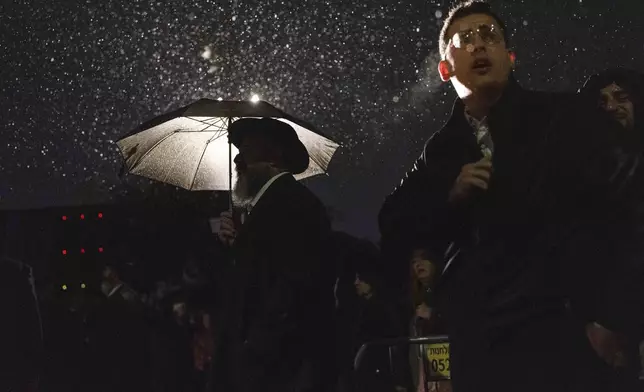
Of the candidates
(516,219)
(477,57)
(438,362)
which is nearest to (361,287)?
(438,362)

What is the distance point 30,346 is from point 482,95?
7.53 ft

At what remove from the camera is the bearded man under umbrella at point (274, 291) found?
2.98 metres

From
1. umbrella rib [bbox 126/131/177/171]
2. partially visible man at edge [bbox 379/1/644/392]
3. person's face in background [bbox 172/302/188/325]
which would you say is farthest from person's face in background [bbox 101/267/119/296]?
partially visible man at edge [bbox 379/1/644/392]

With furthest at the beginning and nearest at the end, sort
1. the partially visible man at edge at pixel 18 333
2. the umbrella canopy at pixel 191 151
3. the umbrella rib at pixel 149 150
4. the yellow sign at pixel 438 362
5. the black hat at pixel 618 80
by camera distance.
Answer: the umbrella rib at pixel 149 150 → the umbrella canopy at pixel 191 151 → the yellow sign at pixel 438 362 → the partially visible man at edge at pixel 18 333 → the black hat at pixel 618 80

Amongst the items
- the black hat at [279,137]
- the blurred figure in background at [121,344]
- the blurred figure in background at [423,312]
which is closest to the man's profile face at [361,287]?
the blurred figure in background at [423,312]

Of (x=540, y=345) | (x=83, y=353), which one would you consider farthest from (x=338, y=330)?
(x=83, y=353)

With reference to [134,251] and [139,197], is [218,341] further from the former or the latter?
[139,197]

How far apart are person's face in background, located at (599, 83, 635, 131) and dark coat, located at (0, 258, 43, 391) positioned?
271cm

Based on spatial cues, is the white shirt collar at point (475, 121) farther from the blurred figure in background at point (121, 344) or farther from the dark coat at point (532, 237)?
the blurred figure in background at point (121, 344)

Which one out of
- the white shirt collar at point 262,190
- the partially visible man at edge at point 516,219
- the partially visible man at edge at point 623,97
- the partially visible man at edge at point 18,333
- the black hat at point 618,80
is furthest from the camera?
the partially visible man at edge at point 18,333

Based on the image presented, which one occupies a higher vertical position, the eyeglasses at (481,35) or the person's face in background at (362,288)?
the eyeglasses at (481,35)

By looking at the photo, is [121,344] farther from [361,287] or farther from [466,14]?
[466,14]

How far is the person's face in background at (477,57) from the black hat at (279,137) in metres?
0.79

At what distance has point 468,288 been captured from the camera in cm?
255
